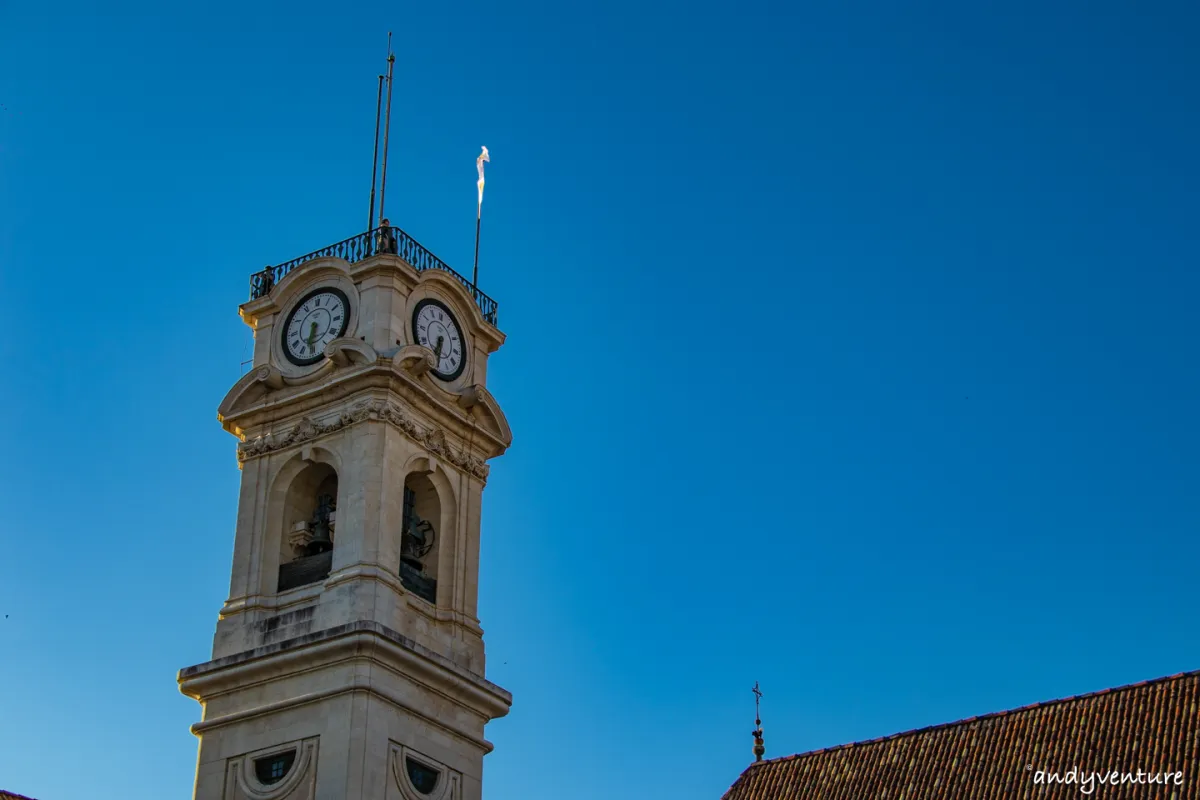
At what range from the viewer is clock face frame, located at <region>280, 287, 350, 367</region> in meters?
42.6

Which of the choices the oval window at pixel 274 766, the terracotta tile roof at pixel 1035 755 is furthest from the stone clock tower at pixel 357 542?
the terracotta tile roof at pixel 1035 755

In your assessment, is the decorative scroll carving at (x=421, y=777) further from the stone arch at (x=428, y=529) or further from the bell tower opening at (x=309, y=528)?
the bell tower opening at (x=309, y=528)

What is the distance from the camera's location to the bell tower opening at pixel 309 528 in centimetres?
4075

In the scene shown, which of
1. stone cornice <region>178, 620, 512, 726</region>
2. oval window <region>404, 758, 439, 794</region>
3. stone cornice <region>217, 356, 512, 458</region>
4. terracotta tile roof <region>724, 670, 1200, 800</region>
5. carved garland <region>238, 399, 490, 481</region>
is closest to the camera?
terracotta tile roof <region>724, 670, 1200, 800</region>

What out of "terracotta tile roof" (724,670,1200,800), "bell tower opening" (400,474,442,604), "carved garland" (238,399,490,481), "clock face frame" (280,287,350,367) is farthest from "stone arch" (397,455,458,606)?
"terracotta tile roof" (724,670,1200,800)

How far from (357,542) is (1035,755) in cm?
1439

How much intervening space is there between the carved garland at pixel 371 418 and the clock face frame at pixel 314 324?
1616 mm

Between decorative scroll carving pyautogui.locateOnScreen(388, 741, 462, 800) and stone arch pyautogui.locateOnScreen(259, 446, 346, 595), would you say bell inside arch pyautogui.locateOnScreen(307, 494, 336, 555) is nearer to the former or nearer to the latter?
stone arch pyautogui.locateOnScreen(259, 446, 346, 595)

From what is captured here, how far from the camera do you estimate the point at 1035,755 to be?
3925cm

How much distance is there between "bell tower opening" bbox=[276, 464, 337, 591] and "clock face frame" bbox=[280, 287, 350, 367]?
255 centimetres

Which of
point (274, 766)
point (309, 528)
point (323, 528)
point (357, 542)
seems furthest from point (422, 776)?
point (309, 528)

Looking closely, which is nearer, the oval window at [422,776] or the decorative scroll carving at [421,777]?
the decorative scroll carving at [421,777]

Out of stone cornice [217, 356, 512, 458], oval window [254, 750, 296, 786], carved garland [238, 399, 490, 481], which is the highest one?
stone cornice [217, 356, 512, 458]

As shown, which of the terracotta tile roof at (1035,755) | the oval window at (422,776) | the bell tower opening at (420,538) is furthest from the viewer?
the bell tower opening at (420,538)
